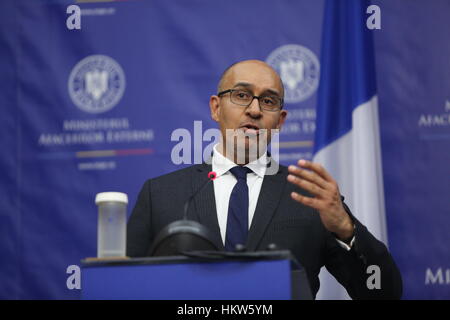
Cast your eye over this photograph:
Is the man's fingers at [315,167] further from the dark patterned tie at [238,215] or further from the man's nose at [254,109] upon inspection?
the man's nose at [254,109]

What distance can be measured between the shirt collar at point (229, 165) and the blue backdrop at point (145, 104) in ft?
2.75

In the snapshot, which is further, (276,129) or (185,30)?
(185,30)

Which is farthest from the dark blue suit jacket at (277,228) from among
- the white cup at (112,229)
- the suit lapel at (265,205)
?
the white cup at (112,229)

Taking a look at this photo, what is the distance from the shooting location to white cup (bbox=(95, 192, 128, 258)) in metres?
1.84

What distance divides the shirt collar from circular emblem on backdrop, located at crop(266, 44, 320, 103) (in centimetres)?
97

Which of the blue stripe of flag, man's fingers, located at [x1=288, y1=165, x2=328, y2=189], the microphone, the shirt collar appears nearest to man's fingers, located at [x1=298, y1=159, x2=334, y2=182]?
man's fingers, located at [x1=288, y1=165, x2=328, y2=189]

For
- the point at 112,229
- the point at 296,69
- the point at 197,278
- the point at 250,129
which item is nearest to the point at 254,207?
the point at 250,129

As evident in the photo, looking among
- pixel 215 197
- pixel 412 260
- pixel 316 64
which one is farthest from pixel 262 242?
pixel 316 64

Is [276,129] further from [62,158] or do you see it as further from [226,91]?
[62,158]

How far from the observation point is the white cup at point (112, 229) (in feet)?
6.05

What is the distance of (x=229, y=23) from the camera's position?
12.1 ft

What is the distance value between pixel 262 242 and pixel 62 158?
1680 mm

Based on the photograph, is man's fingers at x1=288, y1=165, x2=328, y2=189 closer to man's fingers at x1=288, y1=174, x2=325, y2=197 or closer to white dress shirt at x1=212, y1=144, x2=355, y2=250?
man's fingers at x1=288, y1=174, x2=325, y2=197
